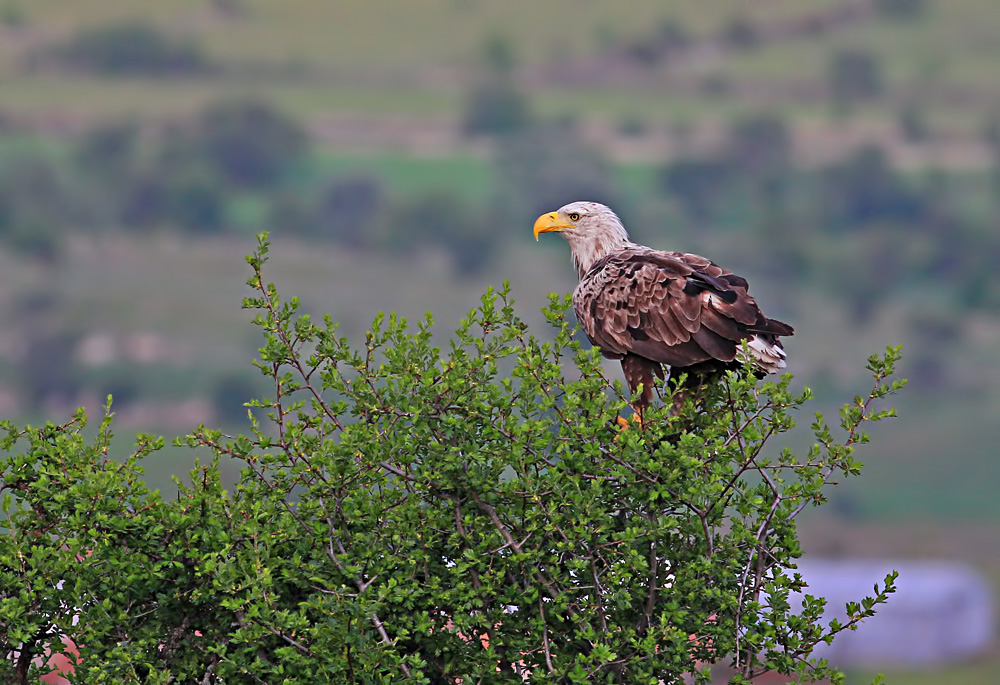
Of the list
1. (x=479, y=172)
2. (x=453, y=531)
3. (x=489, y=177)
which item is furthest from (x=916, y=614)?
(x=453, y=531)

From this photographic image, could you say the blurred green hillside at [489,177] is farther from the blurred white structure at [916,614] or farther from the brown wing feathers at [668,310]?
the brown wing feathers at [668,310]

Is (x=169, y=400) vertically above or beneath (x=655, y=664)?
above

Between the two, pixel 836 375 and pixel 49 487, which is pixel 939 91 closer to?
pixel 836 375

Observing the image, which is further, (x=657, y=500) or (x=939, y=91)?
(x=939, y=91)

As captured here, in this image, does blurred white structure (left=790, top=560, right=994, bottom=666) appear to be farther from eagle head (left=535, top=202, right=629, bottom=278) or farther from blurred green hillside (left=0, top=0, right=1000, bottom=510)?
eagle head (left=535, top=202, right=629, bottom=278)

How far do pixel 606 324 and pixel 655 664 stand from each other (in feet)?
9.74

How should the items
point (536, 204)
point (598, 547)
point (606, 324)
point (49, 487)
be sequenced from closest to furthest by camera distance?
point (598, 547) → point (49, 487) → point (606, 324) → point (536, 204)

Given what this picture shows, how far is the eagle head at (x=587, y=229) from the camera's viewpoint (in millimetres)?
11148

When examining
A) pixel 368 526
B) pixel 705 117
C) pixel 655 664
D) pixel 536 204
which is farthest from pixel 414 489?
pixel 705 117

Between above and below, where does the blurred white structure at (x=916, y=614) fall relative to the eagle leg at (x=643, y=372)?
above

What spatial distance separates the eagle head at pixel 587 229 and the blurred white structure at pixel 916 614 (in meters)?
43.2

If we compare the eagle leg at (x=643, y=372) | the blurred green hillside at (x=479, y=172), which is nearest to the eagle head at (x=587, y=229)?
the eagle leg at (x=643, y=372)

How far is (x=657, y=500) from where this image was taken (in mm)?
7840

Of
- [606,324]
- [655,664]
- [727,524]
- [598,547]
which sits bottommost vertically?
[655,664]
